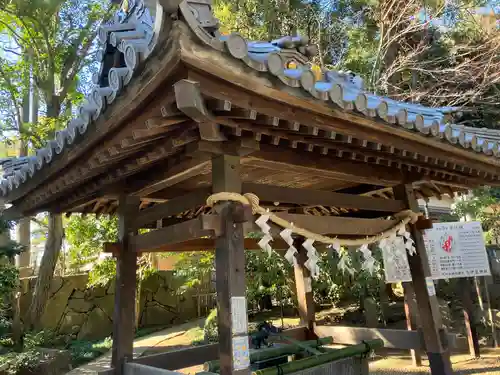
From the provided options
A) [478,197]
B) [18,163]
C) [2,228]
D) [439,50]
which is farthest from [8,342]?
[439,50]

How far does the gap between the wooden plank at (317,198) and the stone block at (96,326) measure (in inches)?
417

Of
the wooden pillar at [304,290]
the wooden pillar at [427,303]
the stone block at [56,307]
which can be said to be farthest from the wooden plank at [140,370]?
the stone block at [56,307]

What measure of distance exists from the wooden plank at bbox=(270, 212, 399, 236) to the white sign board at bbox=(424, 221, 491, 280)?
307 cm

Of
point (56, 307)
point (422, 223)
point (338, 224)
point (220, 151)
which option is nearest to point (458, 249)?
point (422, 223)

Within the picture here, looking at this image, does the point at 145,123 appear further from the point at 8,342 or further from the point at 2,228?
the point at 8,342

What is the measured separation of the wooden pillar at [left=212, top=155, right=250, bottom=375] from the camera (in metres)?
2.58

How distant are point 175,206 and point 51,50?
875cm

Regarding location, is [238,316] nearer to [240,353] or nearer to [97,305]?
[240,353]

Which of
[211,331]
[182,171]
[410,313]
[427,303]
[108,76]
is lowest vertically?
[211,331]

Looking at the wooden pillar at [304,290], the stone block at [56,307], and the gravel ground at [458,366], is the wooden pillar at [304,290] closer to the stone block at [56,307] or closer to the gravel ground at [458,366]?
the gravel ground at [458,366]

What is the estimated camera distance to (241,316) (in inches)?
104

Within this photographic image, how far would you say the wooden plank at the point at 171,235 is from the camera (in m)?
2.82

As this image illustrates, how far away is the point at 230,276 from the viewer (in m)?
2.67

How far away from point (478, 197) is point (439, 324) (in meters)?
5.78
